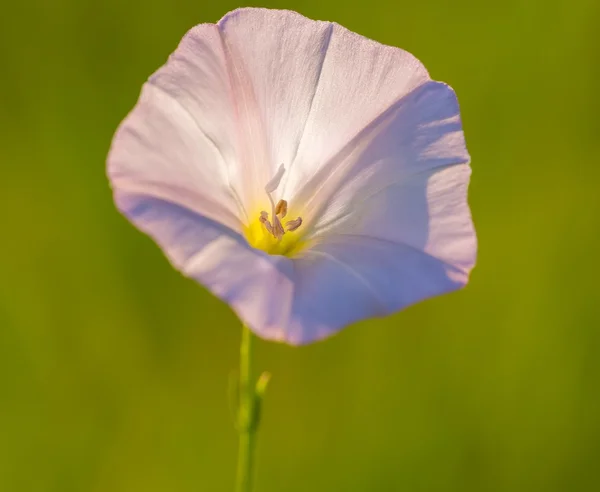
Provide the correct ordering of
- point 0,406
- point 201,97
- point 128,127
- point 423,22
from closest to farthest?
point 128,127 → point 201,97 → point 0,406 → point 423,22

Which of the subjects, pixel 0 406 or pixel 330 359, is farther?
pixel 330 359

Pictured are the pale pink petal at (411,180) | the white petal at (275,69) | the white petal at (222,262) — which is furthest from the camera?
the white petal at (275,69)

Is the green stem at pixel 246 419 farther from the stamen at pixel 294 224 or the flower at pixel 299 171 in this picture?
the stamen at pixel 294 224

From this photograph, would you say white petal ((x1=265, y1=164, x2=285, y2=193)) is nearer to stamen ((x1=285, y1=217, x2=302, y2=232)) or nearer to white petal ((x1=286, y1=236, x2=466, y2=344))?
stamen ((x1=285, y1=217, x2=302, y2=232))

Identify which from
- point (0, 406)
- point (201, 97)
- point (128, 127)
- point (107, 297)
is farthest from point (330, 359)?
point (128, 127)

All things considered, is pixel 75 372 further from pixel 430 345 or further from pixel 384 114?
pixel 384 114

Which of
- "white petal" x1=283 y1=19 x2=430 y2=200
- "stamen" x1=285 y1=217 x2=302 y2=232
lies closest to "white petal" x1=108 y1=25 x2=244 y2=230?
"stamen" x1=285 y1=217 x2=302 y2=232

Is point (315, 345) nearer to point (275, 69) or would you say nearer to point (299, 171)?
point (299, 171)

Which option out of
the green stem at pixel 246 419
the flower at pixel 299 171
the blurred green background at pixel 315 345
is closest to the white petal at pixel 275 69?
the flower at pixel 299 171
